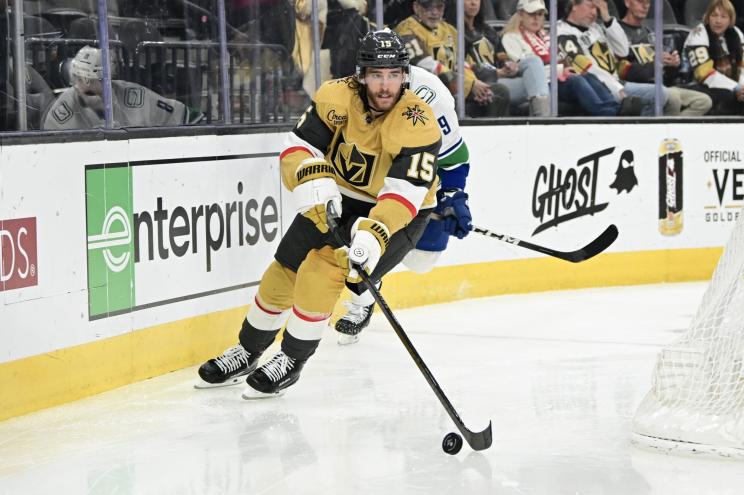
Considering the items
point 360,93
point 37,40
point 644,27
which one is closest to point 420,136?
point 360,93

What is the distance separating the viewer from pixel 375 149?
4086mm

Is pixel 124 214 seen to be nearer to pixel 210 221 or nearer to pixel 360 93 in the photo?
pixel 210 221

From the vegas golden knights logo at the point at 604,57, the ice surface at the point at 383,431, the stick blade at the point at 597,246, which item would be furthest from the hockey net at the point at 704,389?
the vegas golden knights logo at the point at 604,57

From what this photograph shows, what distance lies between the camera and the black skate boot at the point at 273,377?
3.97 m

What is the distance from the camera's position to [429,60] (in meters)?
6.09

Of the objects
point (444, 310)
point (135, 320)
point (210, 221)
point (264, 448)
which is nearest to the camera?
point (264, 448)

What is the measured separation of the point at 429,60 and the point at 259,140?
4.80ft

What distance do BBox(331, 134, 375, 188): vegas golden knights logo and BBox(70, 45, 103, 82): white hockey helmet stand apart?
2.61 ft

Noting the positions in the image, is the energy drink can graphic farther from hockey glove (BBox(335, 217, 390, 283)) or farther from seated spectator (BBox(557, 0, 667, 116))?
hockey glove (BBox(335, 217, 390, 283))

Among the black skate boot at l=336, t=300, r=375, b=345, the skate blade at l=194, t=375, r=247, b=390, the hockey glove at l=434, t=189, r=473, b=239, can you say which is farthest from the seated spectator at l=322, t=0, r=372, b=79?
the skate blade at l=194, t=375, r=247, b=390

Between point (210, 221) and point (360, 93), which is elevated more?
point (360, 93)

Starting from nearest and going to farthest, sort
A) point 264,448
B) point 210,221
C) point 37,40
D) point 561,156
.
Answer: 1. point 264,448
2. point 37,40
3. point 210,221
4. point 561,156

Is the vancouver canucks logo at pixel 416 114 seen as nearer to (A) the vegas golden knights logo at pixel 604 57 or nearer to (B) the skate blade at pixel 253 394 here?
(B) the skate blade at pixel 253 394

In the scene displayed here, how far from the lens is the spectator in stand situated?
6.85 meters
